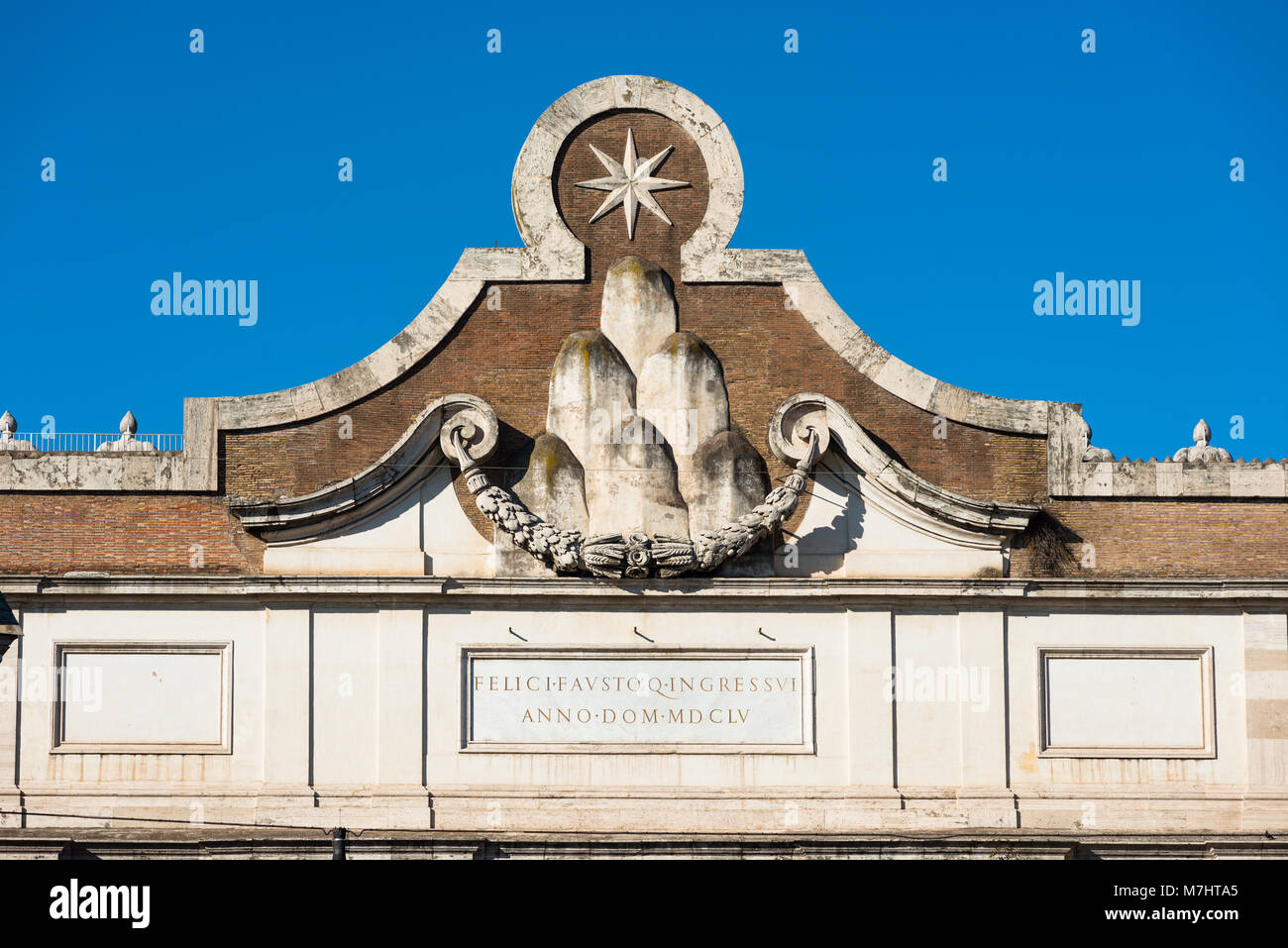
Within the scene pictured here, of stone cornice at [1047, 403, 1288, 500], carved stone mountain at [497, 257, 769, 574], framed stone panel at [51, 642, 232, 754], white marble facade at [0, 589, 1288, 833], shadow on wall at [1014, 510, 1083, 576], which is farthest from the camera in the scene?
stone cornice at [1047, 403, 1288, 500]

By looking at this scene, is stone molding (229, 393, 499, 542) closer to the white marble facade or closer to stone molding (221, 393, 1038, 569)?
stone molding (221, 393, 1038, 569)

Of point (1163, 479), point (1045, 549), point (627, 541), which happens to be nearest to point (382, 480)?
point (627, 541)

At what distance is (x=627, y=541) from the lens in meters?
25.4

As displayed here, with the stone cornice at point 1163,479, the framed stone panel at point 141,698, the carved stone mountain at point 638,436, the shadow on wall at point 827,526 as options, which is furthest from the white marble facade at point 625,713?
the stone cornice at point 1163,479

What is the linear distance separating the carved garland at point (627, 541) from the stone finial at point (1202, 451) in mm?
5219

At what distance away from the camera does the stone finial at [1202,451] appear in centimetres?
2655

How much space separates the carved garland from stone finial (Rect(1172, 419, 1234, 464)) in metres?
5.22

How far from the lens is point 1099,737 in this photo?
2583 cm

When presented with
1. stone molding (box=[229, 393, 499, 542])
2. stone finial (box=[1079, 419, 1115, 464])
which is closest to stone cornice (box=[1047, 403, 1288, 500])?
stone finial (box=[1079, 419, 1115, 464])

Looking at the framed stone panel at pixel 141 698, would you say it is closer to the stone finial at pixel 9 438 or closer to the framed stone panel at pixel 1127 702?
the stone finial at pixel 9 438

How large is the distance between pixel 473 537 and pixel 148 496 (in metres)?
4.17

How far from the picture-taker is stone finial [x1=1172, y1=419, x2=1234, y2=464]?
87.1 feet

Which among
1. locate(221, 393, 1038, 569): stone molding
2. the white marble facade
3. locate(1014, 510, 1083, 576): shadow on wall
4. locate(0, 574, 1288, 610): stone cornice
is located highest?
locate(221, 393, 1038, 569): stone molding

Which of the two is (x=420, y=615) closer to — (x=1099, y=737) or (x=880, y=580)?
(x=880, y=580)
